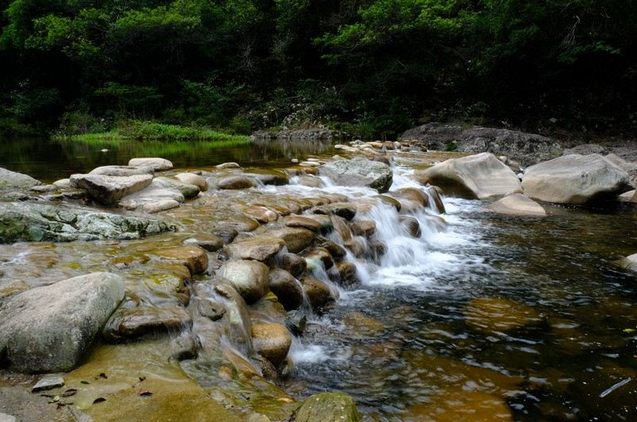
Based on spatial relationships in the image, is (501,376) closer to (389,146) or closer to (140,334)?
(140,334)

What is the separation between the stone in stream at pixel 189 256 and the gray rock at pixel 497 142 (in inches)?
459

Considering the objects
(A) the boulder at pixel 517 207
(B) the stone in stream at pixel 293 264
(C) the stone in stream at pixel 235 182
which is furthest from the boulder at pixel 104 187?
(A) the boulder at pixel 517 207

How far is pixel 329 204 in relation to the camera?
20.8 ft

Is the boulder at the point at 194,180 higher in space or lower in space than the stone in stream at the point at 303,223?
higher

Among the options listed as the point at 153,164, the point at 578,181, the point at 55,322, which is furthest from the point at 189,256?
the point at 578,181

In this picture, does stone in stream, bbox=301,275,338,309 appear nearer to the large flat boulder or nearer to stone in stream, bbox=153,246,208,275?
stone in stream, bbox=153,246,208,275

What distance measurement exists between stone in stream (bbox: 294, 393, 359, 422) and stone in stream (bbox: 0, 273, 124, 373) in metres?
1.18

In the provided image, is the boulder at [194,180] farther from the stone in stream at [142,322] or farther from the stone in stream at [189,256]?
the stone in stream at [142,322]

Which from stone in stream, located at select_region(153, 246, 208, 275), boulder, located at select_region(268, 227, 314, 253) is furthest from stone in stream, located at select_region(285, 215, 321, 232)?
stone in stream, located at select_region(153, 246, 208, 275)

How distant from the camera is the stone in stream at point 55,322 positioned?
2160mm

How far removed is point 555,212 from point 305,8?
1839cm

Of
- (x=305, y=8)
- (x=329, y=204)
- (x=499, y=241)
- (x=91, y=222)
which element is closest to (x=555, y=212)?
(x=499, y=241)

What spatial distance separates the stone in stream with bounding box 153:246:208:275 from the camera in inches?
142

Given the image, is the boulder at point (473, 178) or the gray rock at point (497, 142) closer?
the boulder at point (473, 178)
